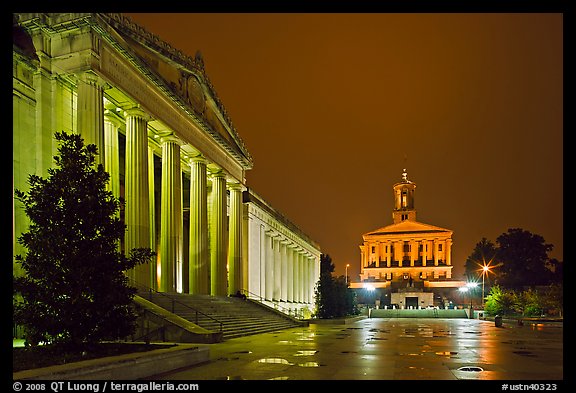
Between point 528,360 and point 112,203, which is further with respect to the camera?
point 528,360

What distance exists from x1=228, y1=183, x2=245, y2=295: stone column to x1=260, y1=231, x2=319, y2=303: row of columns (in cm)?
878

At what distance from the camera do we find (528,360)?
18.1 m

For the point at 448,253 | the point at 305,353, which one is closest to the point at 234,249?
the point at 305,353

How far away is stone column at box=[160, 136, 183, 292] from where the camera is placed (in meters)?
33.9

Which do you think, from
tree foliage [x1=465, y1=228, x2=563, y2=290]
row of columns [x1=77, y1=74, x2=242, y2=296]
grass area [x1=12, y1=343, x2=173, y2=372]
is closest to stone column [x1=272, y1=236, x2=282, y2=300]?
row of columns [x1=77, y1=74, x2=242, y2=296]

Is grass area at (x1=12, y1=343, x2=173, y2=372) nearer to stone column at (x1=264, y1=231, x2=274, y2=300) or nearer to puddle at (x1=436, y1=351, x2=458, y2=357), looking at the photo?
puddle at (x1=436, y1=351, x2=458, y2=357)

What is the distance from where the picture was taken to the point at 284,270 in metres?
69.6

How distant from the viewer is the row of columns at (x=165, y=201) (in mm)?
26859

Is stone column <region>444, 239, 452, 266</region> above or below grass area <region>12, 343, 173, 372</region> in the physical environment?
below

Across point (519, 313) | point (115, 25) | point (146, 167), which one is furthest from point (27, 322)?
point (519, 313)

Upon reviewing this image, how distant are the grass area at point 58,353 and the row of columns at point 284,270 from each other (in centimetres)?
4090

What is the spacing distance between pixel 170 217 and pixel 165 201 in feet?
3.55

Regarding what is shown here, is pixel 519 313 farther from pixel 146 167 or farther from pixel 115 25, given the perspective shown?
pixel 115 25
